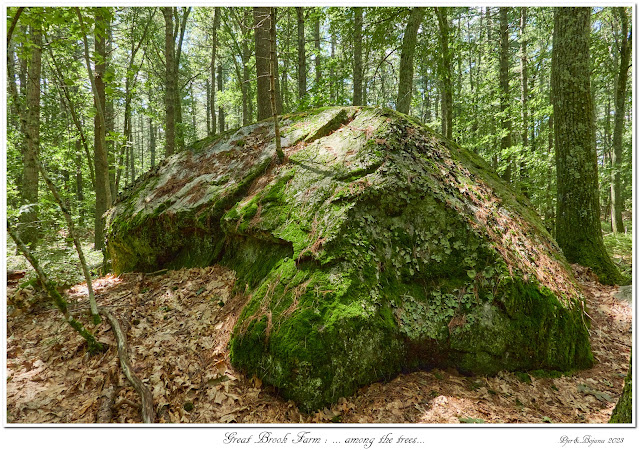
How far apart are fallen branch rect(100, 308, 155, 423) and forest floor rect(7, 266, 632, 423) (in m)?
0.08

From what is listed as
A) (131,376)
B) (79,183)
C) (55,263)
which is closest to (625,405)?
(131,376)

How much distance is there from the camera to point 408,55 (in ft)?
24.8

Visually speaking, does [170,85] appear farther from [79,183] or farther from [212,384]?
[79,183]

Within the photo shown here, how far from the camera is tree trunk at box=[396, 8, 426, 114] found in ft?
24.1

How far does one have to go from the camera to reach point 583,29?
5102 millimetres

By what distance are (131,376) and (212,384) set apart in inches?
28.9

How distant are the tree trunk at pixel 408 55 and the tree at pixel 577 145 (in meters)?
2.86

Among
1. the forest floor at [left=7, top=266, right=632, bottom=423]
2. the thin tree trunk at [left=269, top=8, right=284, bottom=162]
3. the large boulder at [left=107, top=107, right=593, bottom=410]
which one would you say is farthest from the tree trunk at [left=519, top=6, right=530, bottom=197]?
the thin tree trunk at [left=269, top=8, right=284, bottom=162]

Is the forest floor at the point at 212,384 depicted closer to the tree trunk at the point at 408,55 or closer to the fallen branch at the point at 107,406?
the fallen branch at the point at 107,406

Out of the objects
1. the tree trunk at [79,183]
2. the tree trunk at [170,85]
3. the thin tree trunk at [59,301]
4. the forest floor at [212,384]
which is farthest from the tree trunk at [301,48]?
the tree trunk at [79,183]

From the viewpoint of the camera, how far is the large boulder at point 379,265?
295 cm
